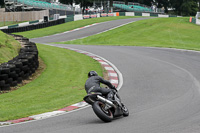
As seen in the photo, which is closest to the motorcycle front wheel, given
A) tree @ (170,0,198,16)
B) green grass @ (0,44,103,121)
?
green grass @ (0,44,103,121)

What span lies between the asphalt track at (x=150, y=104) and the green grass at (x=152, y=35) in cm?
1090

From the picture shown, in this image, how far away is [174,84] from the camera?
12.2m

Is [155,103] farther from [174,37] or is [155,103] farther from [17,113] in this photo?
[174,37]

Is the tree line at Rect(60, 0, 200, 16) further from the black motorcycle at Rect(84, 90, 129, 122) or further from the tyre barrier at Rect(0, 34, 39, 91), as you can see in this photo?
the black motorcycle at Rect(84, 90, 129, 122)

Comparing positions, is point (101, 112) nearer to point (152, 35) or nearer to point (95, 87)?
point (95, 87)

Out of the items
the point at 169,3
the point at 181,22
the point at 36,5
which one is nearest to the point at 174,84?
the point at 181,22

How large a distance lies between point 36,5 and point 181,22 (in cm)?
3164

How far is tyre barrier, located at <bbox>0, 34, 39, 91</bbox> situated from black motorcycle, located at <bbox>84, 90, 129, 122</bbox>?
15.8 feet

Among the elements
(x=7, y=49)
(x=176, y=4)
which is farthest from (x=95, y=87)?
(x=176, y=4)

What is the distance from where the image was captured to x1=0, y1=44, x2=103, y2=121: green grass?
30.5 ft

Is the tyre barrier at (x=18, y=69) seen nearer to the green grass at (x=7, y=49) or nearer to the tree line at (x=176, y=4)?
the green grass at (x=7, y=49)

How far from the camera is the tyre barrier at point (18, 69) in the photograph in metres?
11.7

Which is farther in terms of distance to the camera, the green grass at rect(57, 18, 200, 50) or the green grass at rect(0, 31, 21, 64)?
the green grass at rect(57, 18, 200, 50)

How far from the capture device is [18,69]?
1270 cm
